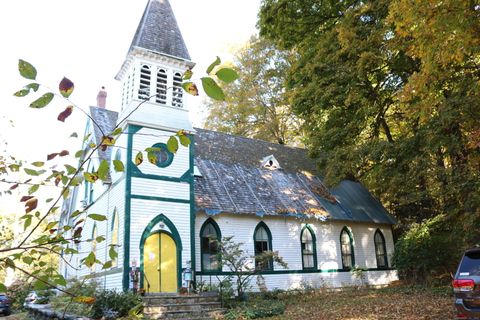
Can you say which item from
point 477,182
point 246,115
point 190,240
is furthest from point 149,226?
point 246,115

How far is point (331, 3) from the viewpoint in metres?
18.2

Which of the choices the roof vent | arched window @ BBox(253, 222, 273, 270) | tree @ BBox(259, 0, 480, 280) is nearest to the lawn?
tree @ BBox(259, 0, 480, 280)

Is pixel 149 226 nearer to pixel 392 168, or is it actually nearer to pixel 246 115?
pixel 392 168

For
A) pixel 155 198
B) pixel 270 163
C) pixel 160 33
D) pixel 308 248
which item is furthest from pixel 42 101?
pixel 270 163

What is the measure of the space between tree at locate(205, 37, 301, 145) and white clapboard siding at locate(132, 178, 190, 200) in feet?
56.1

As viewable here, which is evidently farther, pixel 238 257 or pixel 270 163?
pixel 270 163

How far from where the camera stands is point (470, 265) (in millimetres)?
8062

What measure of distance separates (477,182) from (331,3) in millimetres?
9583

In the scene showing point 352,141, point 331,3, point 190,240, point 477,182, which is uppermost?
point 331,3

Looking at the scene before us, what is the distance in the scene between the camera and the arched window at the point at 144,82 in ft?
55.7

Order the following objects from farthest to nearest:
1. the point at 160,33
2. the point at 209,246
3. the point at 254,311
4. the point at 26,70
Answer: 1. the point at 160,33
2. the point at 209,246
3. the point at 254,311
4. the point at 26,70

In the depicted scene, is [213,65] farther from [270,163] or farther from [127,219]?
[270,163]

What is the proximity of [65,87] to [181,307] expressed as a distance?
1314cm

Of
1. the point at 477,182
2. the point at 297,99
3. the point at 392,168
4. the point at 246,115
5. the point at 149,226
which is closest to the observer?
the point at 477,182
